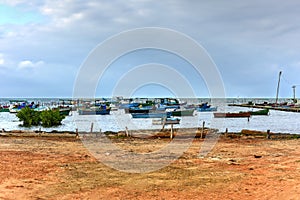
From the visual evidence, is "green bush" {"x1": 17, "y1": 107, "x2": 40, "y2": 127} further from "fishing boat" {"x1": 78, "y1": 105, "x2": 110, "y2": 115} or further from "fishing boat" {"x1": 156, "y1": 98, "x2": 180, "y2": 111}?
"fishing boat" {"x1": 156, "y1": 98, "x2": 180, "y2": 111}

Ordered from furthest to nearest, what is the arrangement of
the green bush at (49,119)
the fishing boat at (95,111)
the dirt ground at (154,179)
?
the fishing boat at (95,111), the green bush at (49,119), the dirt ground at (154,179)

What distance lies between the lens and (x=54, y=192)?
1044 cm

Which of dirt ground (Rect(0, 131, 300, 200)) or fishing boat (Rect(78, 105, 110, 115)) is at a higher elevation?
fishing boat (Rect(78, 105, 110, 115))

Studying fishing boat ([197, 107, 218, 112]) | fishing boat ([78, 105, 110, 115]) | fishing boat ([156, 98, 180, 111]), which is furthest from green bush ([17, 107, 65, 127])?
fishing boat ([197, 107, 218, 112])

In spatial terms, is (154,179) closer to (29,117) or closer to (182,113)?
(29,117)

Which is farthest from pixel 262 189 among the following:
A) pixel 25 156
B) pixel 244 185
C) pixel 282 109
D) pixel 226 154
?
pixel 282 109

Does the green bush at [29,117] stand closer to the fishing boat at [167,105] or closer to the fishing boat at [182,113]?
the fishing boat at [182,113]

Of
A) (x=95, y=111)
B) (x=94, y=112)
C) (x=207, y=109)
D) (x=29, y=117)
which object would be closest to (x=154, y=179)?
(x=29, y=117)

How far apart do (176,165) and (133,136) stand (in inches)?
599

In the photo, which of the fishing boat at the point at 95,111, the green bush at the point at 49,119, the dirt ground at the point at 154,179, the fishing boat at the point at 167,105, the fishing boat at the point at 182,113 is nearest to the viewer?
the dirt ground at the point at 154,179

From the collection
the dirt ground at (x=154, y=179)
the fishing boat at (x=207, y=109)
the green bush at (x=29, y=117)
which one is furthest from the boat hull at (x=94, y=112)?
the dirt ground at (x=154, y=179)

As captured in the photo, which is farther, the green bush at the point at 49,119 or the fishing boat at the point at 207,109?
the fishing boat at the point at 207,109

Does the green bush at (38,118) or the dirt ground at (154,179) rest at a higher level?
the green bush at (38,118)

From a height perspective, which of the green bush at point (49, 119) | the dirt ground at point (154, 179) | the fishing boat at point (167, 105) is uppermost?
the fishing boat at point (167, 105)
